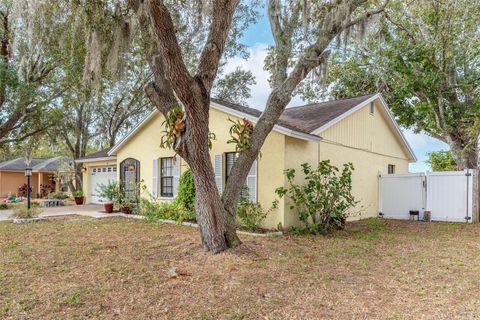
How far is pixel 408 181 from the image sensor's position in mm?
11766

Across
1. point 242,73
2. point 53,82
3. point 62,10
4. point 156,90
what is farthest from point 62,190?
point 156,90

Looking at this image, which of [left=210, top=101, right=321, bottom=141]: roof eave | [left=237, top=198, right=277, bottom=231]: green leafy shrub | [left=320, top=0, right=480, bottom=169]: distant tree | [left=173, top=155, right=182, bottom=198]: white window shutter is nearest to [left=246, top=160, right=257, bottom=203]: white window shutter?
[left=237, top=198, right=277, bottom=231]: green leafy shrub

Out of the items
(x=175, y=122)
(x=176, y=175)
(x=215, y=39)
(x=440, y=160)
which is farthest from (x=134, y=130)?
(x=440, y=160)

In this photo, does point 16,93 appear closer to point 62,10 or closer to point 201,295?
point 62,10

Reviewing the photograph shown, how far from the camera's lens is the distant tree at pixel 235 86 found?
65.1 ft

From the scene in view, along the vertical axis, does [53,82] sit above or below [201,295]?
above

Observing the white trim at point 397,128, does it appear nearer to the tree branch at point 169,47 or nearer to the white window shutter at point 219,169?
the white window shutter at point 219,169

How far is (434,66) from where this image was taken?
1360cm

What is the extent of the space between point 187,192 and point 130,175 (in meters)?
4.34

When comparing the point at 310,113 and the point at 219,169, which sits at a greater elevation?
the point at 310,113

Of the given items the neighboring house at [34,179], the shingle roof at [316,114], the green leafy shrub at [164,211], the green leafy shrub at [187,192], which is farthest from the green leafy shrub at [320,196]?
the neighboring house at [34,179]

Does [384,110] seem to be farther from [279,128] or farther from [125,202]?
[125,202]

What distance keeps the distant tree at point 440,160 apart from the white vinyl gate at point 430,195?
10662mm

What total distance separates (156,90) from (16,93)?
35.9 feet
